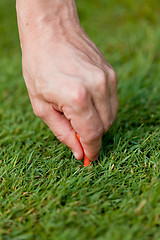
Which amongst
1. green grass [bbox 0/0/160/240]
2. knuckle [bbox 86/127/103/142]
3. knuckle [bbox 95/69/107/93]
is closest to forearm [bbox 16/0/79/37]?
knuckle [bbox 95/69/107/93]

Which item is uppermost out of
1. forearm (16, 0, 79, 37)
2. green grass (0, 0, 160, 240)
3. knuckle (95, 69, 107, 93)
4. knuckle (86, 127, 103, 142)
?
forearm (16, 0, 79, 37)

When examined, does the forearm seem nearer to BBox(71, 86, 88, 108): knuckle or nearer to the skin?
the skin

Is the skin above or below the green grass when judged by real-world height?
above

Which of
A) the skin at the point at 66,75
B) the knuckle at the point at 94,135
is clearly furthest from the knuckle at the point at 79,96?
the knuckle at the point at 94,135

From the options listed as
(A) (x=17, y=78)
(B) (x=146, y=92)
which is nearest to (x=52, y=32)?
(B) (x=146, y=92)

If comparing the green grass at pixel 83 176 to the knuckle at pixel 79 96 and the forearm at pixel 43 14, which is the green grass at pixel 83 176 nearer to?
the knuckle at pixel 79 96

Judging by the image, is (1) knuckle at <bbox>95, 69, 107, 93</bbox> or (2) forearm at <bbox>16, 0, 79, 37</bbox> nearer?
(1) knuckle at <bbox>95, 69, 107, 93</bbox>

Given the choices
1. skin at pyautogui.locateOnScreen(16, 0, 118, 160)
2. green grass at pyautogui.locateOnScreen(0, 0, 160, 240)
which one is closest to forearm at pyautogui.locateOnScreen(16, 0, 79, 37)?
skin at pyautogui.locateOnScreen(16, 0, 118, 160)
